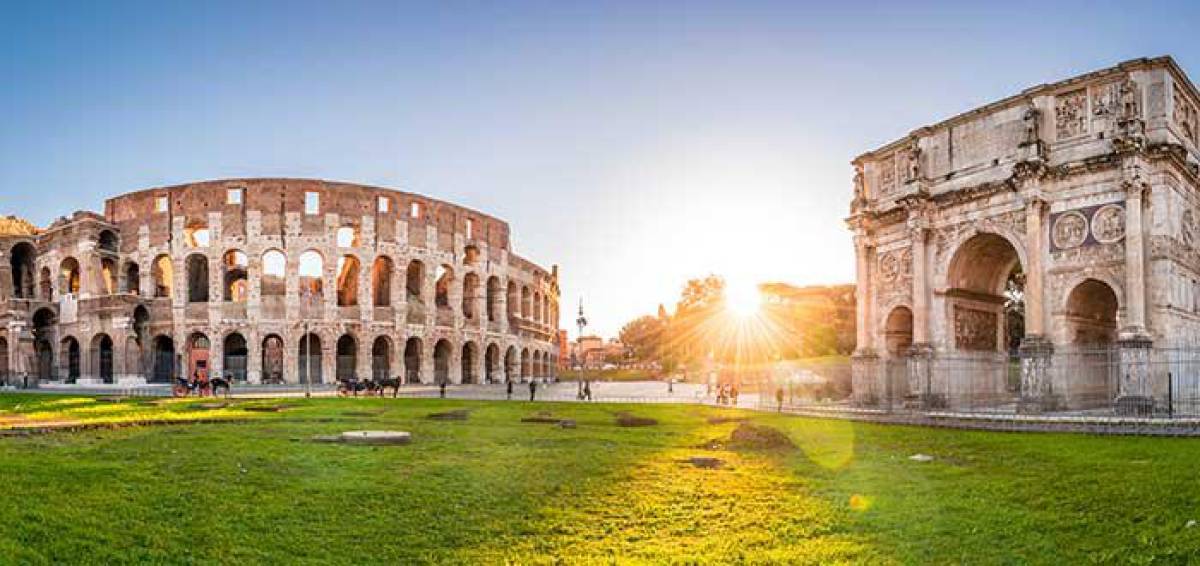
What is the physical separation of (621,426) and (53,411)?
1628cm

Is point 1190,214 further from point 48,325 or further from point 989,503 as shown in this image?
point 48,325

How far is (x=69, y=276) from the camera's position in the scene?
53.1 m

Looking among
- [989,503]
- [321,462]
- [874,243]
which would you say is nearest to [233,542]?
[321,462]

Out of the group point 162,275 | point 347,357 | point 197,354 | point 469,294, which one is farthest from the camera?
point 469,294

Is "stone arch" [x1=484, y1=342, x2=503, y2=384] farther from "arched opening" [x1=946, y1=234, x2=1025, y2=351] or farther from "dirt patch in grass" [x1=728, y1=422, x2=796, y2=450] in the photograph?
"dirt patch in grass" [x1=728, y1=422, x2=796, y2=450]

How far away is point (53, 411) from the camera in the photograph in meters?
22.2

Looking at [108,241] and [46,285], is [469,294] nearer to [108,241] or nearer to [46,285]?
[108,241]

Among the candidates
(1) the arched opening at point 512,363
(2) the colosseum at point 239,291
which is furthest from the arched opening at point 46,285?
(1) the arched opening at point 512,363

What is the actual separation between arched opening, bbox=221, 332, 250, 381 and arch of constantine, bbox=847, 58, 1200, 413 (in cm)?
3748

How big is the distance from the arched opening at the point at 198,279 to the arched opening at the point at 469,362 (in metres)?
17.8

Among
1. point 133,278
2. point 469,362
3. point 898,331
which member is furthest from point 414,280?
point 898,331

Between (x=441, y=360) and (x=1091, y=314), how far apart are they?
41.8 meters

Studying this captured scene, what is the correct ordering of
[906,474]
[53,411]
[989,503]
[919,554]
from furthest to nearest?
1. [53,411]
2. [906,474]
3. [989,503]
4. [919,554]

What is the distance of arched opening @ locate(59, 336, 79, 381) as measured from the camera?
5094cm
